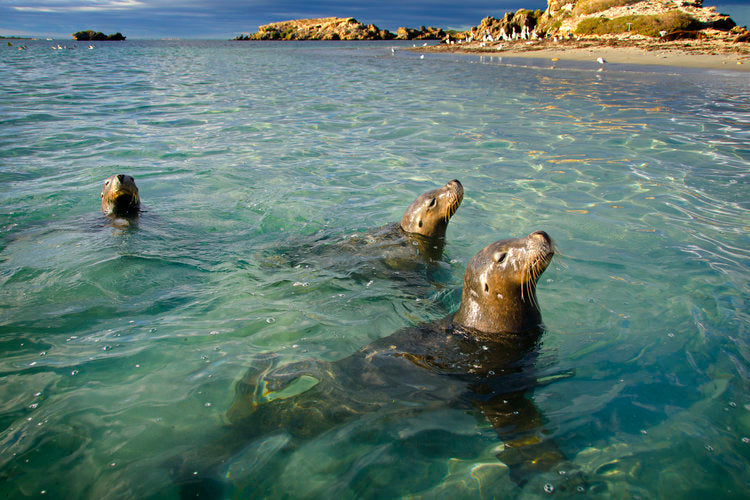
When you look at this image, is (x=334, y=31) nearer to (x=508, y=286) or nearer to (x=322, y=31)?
(x=322, y=31)

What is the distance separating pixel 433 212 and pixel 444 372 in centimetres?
274

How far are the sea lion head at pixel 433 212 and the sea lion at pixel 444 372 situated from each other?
170 cm

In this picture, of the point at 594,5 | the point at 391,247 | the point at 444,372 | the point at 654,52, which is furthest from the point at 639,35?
the point at 444,372

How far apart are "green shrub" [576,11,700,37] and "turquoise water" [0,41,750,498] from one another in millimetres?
26235

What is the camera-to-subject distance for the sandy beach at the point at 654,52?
24.5 m

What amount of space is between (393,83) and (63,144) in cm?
1536

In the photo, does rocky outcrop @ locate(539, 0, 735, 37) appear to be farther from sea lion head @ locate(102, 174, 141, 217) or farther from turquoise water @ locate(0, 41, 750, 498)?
sea lion head @ locate(102, 174, 141, 217)

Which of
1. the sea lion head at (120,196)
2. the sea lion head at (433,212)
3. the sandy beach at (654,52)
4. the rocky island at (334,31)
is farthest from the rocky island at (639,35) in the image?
the rocky island at (334,31)

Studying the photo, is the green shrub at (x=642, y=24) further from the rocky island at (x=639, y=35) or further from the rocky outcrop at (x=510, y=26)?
the rocky outcrop at (x=510, y=26)

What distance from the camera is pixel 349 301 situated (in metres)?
4.88

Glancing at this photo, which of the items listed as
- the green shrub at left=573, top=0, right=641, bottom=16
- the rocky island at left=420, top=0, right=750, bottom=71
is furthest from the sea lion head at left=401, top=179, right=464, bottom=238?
the green shrub at left=573, top=0, right=641, bottom=16

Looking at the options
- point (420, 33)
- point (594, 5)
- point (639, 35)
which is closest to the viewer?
point (639, 35)

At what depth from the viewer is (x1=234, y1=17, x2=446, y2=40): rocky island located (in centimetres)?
10669

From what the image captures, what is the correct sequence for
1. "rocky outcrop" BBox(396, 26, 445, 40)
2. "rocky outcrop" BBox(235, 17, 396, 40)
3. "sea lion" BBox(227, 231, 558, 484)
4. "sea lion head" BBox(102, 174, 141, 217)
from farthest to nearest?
"rocky outcrop" BBox(235, 17, 396, 40) → "rocky outcrop" BBox(396, 26, 445, 40) → "sea lion head" BBox(102, 174, 141, 217) → "sea lion" BBox(227, 231, 558, 484)
